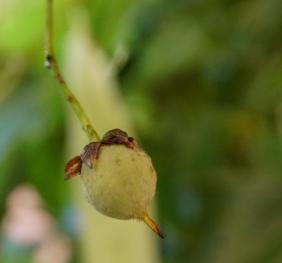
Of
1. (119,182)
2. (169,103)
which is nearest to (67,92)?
(119,182)

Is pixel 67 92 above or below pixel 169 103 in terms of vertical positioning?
above

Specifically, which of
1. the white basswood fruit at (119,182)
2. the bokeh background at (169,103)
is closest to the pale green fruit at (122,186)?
the white basswood fruit at (119,182)

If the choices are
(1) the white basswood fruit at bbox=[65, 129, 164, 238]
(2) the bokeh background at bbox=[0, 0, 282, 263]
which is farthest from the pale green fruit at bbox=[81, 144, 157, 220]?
(2) the bokeh background at bbox=[0, 0, 282, 263]

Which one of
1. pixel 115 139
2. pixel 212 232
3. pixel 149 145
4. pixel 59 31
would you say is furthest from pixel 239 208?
pixel 115 139

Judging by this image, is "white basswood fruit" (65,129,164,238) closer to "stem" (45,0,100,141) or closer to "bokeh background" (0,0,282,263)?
"stem" (45,0,100,141)

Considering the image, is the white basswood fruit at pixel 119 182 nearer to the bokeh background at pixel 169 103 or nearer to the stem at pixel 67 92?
the stem at pixel 67 92

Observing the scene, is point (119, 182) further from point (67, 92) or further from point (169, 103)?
point (169, 103)

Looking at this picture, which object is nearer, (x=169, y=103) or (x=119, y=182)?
(x=119, y=182)

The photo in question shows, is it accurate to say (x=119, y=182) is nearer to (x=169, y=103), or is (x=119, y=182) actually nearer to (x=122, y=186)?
(x=122, y=186)
